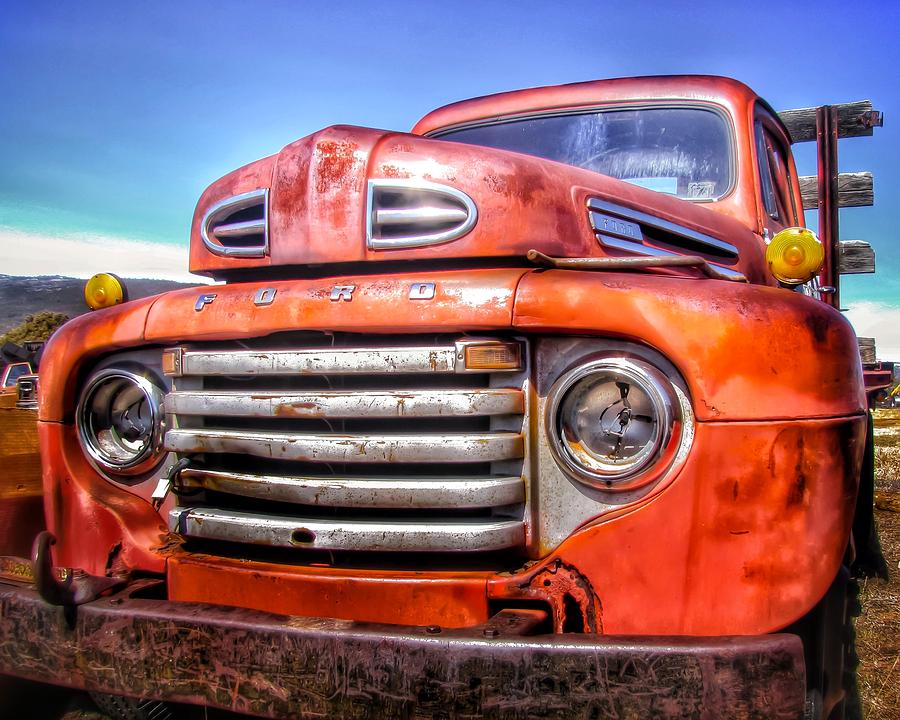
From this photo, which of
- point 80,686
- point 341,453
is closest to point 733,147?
point 341,453

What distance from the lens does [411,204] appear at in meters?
2.10

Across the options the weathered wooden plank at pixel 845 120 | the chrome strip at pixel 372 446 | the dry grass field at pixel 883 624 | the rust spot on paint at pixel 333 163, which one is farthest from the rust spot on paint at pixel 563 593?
the weathered wooden plank at pixel 845 120

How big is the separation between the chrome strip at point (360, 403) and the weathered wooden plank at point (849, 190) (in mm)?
5244

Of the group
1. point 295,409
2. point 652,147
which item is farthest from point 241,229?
point 652,147

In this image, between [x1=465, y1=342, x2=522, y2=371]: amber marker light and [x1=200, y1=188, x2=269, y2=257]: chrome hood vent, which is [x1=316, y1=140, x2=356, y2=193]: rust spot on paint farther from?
[x1=465, y1=342, x2=522, y2=371]: amber marker light

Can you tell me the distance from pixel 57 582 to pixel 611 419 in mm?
1363

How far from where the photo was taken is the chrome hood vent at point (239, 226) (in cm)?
227

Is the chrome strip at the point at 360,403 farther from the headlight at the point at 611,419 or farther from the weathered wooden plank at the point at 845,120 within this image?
the weathered wooden plank at the point at 845,120

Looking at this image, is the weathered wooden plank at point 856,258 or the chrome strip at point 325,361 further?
the weathered wooden plank at point 856,258

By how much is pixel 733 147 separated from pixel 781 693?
243 centimetres

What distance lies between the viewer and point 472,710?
61.4 inches

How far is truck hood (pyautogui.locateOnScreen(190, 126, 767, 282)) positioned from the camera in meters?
2.06

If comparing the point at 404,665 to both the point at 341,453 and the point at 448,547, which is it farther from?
the point at 341,453

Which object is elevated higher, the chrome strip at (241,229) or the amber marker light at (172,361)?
the chrome strip at (241,229)
